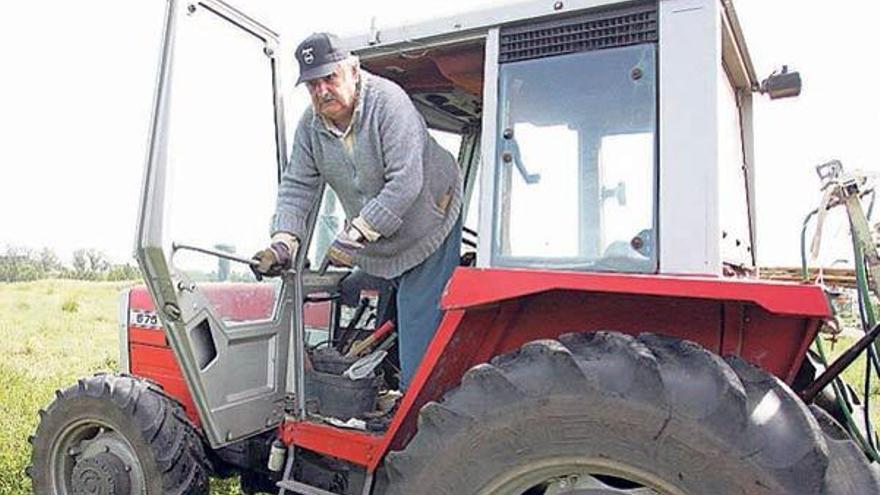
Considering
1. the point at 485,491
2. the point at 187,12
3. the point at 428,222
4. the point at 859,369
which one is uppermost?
the point at 187,12

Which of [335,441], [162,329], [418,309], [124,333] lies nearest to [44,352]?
[124,333]

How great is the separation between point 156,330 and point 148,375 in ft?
0.73

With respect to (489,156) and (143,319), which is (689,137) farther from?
(143,319)

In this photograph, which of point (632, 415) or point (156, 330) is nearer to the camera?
point (632, 415)

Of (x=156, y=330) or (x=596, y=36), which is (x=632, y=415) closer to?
(x=596, y=36)

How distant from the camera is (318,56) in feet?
7.69

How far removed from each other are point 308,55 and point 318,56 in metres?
0.05

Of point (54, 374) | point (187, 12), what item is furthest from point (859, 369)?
point (54, 374)

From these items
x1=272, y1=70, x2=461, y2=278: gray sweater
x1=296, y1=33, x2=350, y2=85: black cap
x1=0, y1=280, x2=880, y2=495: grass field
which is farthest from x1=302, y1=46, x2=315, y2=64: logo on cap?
x1=0, y1=280, x2=880, y2=495: grass field

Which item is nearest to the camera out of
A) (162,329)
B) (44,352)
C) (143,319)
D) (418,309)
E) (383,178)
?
(383,178)

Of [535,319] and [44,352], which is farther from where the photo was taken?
[44,352]

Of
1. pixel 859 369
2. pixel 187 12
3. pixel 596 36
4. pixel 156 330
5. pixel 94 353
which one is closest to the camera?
pixel 596 36

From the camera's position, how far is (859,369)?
25.6 feet

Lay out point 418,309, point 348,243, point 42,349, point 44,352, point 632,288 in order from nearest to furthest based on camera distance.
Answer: point 632,288
point 348,243
point 418,309
point 44,352
point 42,349
